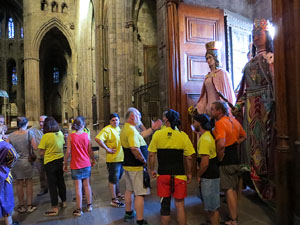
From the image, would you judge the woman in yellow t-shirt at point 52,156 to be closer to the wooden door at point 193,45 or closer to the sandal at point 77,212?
the sandal at point 77,212

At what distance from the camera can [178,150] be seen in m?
2.80

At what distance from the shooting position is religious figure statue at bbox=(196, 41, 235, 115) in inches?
172

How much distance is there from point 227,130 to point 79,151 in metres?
2.29

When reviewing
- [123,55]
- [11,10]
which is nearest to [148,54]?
[123,55]

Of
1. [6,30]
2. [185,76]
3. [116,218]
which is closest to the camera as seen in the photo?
[116,218]

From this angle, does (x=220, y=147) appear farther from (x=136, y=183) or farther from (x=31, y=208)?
(x=31, y=208)

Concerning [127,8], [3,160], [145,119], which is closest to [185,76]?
[3,160]

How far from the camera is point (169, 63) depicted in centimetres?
547

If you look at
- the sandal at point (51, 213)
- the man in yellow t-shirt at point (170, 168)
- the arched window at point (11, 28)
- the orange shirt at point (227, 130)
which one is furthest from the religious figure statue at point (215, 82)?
the arched window at point (11, 28)

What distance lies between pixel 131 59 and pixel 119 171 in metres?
9.85

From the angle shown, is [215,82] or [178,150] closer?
[178,150]

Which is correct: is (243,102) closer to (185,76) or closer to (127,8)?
(185,76)

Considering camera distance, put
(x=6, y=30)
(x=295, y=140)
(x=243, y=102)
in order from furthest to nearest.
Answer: (x=6, y=30)
(x=243, y=102)
(x=295, y=140)

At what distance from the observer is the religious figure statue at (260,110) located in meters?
3.56
